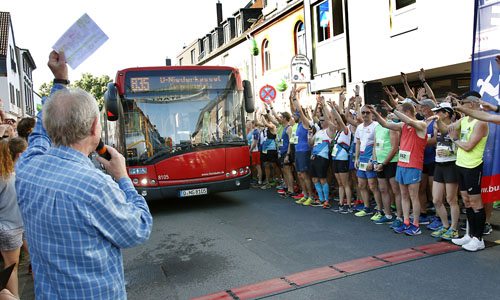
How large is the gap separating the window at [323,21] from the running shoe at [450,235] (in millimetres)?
12579

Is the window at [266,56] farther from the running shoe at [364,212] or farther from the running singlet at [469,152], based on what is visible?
the running singlet at [469,152]

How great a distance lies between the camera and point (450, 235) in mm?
5777

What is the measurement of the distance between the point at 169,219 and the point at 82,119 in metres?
6.63

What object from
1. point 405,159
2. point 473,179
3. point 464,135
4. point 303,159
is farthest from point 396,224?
point 303,159

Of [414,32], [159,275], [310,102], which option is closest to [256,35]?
[310,102]

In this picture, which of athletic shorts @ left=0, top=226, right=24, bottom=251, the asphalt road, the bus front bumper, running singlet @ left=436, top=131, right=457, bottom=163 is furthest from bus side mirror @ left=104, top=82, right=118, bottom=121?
running singlet @ left=436, top=131, right=457, bottom=163

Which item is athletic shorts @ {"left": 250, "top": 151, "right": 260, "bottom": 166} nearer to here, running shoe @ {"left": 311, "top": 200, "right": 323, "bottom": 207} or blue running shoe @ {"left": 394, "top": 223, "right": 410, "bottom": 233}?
running shoe @ {"left": 311, "top": 200, "right": 323, "bottom": 207}

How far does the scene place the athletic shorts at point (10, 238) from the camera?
381 cm

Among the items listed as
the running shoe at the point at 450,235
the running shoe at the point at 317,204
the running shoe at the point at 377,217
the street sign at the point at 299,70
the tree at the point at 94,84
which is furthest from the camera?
the tree at the point at 94,84

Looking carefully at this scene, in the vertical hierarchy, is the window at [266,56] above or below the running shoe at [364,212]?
above

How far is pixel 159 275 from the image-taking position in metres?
4.91

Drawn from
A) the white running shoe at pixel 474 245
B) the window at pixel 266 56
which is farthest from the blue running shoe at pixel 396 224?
the window at pixel 266 56

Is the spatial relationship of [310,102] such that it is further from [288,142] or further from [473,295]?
[473,295]

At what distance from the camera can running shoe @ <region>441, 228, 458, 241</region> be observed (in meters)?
5.75
